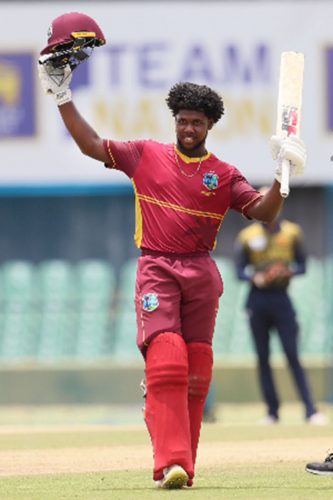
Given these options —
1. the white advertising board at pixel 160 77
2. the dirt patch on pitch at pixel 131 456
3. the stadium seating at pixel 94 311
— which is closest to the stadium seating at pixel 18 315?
the stadium seating at pixel 94 311

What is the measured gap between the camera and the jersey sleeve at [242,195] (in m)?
9.62

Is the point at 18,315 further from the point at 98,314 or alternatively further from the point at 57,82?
the point at 57,82

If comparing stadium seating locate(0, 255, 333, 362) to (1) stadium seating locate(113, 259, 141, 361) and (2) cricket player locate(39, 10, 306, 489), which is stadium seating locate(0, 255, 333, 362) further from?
(2) cricket player locate(39, 10, 306, 489)

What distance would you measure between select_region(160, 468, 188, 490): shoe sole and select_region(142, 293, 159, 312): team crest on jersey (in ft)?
2.98

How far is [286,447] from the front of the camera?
40.7 feet

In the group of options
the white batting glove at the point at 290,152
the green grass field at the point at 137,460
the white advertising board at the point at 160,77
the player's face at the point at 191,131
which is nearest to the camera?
the green grass field at the point at 137,460

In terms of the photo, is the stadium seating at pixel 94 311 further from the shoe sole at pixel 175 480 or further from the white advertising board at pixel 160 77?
the shoe sole at pixel 175 480

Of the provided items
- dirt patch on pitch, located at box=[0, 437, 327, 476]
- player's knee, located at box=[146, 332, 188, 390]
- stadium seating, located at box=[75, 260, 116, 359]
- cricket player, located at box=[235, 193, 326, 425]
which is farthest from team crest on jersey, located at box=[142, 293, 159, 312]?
stadium seating, located at box=[75, 260, 116, 359]

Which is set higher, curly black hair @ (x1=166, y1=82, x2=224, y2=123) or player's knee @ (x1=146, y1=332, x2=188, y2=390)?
curly black hair @ (x1=166, y1=82, x2=224, y2=123)

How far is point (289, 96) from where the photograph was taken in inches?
368

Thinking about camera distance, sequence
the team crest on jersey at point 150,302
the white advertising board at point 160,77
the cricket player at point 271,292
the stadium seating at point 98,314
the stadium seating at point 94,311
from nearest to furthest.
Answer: the team crest on jersey at point 150,302, the cricket player at point 271,292, the stadium seating at point 98,314, the stadium seating at point 94,311, the white advertising board at point 160,77

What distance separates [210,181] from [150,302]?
0.76 meters

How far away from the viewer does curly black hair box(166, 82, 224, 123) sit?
31.5ft

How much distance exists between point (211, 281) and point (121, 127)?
10656 millimetres
